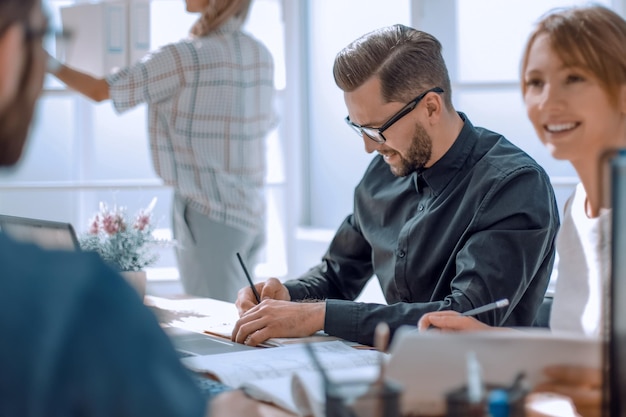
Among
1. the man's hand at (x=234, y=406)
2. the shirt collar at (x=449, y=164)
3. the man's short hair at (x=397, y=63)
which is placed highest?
the man's short hair at (x=397, y=63)

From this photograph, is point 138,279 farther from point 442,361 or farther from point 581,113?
point 442,361

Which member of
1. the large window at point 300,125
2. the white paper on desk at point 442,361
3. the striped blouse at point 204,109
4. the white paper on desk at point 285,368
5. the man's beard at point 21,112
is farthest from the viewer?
the large window at point 300,125

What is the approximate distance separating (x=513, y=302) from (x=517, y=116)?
177 centimetres

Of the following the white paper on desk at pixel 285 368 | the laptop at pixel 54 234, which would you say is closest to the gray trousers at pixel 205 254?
the laptop at pixel 54 234

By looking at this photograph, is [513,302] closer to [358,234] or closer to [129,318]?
[358,234]

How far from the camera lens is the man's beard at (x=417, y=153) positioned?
2.00m

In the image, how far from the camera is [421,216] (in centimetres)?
195

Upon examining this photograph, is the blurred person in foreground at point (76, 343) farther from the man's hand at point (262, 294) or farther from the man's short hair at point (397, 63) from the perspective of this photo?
the man's short hair at point (397, 63)

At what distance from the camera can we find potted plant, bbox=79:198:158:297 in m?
2.08

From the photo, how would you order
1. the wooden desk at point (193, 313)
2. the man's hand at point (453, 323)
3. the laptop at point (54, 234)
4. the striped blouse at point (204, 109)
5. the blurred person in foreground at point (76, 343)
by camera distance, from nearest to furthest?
the blurred person in foreground at point (76, 343)
the man's hand at point (453, 323)
the laptop at point (54, 234)
the wooden desk at point (193, 313)
the striped blouse at point (204, 109)

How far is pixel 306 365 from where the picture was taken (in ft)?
4.66

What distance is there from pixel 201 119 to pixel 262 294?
3.26 ft

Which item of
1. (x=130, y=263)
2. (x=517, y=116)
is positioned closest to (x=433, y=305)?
(x=130, y=263)

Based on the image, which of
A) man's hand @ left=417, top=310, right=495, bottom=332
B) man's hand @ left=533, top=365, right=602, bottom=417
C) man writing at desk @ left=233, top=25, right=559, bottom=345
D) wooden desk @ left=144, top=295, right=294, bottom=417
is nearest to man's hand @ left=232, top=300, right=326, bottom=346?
man writing at desk @ left=233, top=25, right=559, bottom=345
